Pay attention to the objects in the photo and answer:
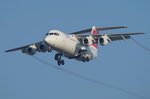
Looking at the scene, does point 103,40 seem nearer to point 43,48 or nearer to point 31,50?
point 43,48

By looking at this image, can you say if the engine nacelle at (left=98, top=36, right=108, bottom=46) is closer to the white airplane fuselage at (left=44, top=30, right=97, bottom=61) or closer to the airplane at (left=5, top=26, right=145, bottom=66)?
the airplane at (left=5, top=26, right=145, bottom=66)

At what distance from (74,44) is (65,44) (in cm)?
145

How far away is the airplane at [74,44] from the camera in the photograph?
4394cm

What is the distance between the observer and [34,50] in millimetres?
48750

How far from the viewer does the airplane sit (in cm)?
4394

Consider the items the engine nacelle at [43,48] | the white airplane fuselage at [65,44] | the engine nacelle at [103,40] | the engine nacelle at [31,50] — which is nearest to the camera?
the white airplane fuselage at [65,44]

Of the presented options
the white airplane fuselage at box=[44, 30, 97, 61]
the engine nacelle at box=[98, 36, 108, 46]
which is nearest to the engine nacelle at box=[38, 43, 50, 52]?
the white airplane fuselage at box=[44, 30, 97, 61]

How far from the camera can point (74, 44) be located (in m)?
45.4

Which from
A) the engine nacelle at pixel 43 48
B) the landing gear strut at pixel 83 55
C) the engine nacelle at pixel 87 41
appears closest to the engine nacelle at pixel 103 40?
the engine nacelle at pixel 87 41

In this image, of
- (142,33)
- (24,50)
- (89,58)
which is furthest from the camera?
(24,50)

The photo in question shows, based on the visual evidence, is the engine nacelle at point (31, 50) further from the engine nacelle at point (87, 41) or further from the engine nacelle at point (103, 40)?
the engine nacelle at point (103, 40)

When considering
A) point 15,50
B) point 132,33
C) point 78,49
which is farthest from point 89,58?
point 15,50

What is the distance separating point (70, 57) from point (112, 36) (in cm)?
433

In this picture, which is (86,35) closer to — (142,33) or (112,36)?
(112,36)
